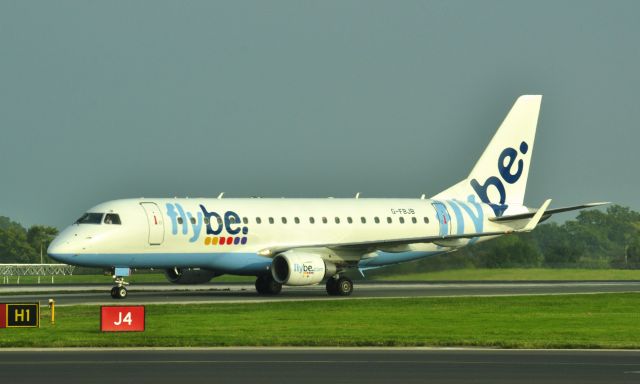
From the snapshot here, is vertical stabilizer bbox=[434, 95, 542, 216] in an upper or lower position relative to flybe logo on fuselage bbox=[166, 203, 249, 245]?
upper

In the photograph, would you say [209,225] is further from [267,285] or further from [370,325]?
[370,325]

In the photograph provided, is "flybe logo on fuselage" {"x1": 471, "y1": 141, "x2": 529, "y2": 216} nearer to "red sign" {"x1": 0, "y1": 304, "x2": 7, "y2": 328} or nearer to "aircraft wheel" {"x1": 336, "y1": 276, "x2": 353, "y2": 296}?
"aircraft wheel" {"x1": 336, "y1": 276, "x2": 353, "y2": 296}

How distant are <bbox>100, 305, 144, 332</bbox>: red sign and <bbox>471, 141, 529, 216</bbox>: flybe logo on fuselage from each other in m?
34.3

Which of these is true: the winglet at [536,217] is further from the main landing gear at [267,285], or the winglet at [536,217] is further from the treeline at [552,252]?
the main landing gear at [267,285]

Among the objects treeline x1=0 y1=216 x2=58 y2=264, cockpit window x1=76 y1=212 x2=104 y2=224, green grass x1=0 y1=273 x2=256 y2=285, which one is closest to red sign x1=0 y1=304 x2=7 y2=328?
cockpit window x1=76 y1=212 x2=104 y2=224

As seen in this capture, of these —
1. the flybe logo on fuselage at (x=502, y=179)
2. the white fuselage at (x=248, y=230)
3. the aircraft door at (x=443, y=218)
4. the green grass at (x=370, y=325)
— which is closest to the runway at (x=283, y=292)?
the white fuselage at (x=248, y=230)

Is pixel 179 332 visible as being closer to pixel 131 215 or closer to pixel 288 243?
pixel 131 215

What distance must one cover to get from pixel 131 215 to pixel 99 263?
95.4 inches

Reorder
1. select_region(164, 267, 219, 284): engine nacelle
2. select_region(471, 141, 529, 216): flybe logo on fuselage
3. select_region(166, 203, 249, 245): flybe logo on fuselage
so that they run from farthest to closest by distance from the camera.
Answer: select_region(471, 141, 529, 216): flybe logo on fuselage, select_region(164, 267, 219, 284): engine nacelle, select_region(166, 203, 249, 245): flybe logo on fuselage

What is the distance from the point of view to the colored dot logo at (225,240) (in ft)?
181

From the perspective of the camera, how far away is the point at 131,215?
53.7 metres

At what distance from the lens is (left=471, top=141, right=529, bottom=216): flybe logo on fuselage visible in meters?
66.8

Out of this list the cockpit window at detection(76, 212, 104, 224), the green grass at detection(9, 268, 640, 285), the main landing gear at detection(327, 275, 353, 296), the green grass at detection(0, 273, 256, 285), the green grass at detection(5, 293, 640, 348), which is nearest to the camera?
the green grass at detection(5, 293, 640, 348)
